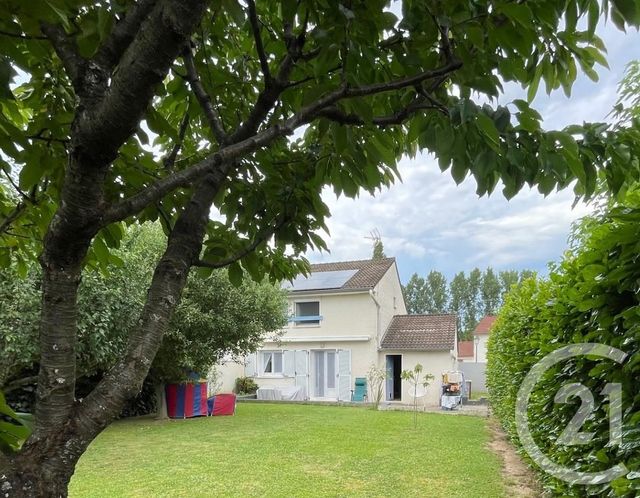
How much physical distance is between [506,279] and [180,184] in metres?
61.4

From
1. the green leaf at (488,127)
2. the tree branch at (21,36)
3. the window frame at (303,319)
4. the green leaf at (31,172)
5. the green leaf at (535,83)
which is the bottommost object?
the window frame at (303,319)

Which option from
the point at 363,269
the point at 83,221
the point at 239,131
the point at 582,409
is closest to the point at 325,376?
the point at 363,269

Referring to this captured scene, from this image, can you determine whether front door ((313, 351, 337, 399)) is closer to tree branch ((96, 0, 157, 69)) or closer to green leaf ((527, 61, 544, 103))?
green leaf ((527, 61, 544, 103))

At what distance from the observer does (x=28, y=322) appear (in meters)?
9.21

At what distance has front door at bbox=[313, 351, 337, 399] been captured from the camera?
811 inches

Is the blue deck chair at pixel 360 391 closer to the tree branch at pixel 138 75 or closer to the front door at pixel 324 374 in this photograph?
the front door at pixel 324 374

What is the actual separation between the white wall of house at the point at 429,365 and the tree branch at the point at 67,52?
773 inches

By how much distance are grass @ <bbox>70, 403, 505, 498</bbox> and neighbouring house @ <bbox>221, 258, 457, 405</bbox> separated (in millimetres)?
7443

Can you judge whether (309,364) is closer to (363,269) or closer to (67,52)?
(363,269)

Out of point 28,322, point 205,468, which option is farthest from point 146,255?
point 205,468

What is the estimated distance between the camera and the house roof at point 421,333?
20.1 meters

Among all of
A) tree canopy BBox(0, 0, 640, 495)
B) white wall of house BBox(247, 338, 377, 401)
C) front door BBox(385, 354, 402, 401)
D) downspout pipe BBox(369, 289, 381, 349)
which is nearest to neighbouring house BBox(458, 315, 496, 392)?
Result: front door BBox(385, 354, 402, 401)

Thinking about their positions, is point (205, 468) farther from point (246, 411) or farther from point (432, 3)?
point (246, 411)

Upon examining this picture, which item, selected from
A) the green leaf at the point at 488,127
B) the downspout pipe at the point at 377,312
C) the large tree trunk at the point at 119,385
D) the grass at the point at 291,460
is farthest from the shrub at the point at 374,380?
the green leaf at the point at 488,127
